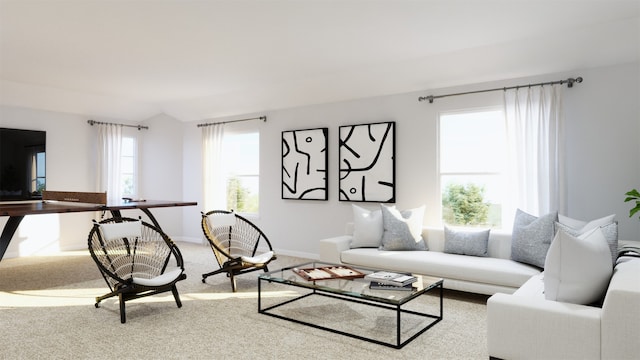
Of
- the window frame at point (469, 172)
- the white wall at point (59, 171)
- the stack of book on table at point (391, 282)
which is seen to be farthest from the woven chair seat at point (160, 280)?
the white wall at point (59, 171)

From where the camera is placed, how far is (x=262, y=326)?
359 centimetres

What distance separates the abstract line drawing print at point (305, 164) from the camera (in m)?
6.55

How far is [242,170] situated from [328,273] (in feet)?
14.1

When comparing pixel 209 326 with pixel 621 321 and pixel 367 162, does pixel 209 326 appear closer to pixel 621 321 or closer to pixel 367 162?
pixel 621 321

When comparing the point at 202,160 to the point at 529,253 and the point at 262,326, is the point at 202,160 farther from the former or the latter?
the point at 529,253

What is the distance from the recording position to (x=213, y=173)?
7973 mm

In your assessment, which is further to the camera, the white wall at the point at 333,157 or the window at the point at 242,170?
the window at the point at 242,170

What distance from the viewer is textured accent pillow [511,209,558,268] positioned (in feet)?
13.2

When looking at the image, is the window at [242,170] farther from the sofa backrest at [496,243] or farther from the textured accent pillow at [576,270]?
the textured accent pillow at [576,270]

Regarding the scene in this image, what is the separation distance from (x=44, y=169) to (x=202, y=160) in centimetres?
256

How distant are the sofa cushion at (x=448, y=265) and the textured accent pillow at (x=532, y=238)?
9 centimetres

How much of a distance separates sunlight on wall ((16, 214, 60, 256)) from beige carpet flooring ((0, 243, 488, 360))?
2177mm

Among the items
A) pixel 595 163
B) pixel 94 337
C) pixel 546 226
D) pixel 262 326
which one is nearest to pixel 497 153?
pixel 595 163

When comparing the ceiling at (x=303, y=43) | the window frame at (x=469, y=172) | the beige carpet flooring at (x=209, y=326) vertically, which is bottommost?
the beige carpet flooring at (x=209, y=326)
